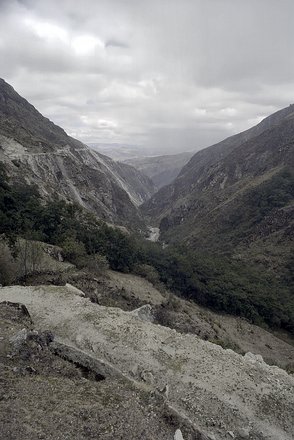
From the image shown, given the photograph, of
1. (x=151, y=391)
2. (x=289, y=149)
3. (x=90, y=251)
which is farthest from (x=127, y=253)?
(x=289, y=149)

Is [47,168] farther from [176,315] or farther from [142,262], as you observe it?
[176,315]

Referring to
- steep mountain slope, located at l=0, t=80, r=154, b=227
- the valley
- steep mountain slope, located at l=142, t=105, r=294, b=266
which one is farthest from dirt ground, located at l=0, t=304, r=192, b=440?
steep mountain slope, located at l=142, t=105, r=294, b=266

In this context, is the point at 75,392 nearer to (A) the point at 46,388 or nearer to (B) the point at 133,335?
(A) the point at 46,388

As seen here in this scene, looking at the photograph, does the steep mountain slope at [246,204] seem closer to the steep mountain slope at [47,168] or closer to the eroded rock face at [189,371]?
the steep mountain slope at [47,168]

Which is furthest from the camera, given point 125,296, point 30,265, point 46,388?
point 125,296

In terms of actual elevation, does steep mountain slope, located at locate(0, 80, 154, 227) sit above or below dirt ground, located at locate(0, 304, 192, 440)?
above

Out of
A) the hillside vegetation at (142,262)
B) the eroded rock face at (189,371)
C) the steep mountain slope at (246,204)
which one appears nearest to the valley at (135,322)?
the eroded rock face at (189,371)

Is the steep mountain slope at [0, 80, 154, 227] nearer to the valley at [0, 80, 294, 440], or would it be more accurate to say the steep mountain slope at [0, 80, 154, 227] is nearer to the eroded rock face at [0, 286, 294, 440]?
the valley at [0, 80, 294, 440]
